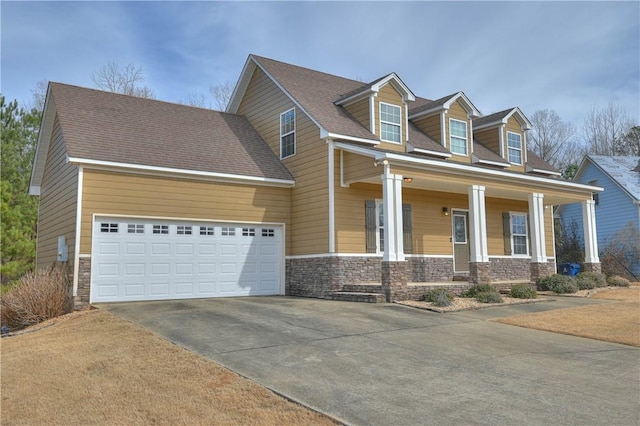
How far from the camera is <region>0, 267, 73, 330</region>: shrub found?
38.0ft

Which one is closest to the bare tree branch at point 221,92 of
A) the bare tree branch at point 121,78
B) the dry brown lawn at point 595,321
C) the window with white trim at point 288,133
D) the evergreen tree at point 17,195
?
the bare tree branch at point 121,78

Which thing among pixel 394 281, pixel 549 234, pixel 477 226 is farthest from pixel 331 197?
pixel 549 234

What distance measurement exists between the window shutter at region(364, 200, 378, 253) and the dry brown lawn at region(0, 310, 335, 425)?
7.95 metres

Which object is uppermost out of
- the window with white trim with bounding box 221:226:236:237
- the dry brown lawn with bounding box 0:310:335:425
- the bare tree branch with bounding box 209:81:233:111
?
the bare tree branch with bounding box 209:81:233:111

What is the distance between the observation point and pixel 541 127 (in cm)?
4009

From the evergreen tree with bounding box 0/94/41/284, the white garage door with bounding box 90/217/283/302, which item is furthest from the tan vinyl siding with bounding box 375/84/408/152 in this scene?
the evergreen tree with bounding box 0/94/41/284

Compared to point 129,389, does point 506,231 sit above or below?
above

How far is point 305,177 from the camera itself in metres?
15.7

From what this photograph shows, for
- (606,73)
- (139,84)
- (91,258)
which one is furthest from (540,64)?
(139,84)

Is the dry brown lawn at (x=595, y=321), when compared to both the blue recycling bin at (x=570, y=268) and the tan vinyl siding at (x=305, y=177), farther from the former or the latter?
the blue recycling bin at (x=570, y=268)

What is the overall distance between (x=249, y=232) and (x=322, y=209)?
2.37m

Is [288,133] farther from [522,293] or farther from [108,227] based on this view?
[522,293]

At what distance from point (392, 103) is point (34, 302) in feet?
37.9

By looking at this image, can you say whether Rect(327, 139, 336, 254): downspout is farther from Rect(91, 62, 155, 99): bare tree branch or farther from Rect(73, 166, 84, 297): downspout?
Rect(91, 62, 155, 99): bare tree branch
